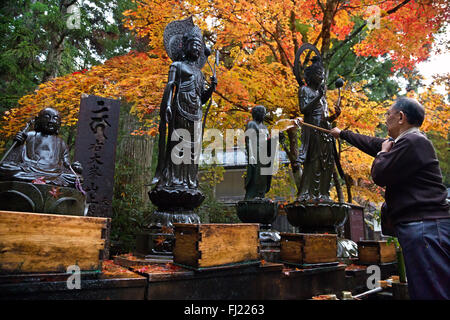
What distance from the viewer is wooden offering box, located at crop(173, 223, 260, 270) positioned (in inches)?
102

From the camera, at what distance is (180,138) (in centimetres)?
409

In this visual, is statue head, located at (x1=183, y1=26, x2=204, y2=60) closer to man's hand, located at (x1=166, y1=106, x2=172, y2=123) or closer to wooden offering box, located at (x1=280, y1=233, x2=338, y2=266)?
man's hand, located at (x1=166, y1=106, x2=172, y2=123)

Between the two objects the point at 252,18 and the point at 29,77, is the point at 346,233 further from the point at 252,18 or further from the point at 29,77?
the point at 29,77

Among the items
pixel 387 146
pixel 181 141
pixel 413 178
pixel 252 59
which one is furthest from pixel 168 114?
pixel 252 59

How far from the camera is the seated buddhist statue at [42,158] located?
296 cm

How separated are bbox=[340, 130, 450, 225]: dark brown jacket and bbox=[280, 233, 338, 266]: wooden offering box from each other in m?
1.54

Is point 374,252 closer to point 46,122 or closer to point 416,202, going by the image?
point 416,202

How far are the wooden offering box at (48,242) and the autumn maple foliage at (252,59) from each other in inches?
206

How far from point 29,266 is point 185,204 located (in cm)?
211

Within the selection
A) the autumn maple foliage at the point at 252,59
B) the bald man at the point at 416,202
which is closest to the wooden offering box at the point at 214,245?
the bald man at the point at 416,202

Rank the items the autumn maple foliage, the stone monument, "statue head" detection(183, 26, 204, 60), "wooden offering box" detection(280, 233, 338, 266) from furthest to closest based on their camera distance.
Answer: the autumn maple foliage → "statue head" detection(183, 26, 204, 60) → "wooden offering box" detection(280, 233, 338, 266) → the stone monument

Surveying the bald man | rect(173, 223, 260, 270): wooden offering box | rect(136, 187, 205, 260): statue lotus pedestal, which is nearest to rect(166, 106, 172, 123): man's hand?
rect(136, 187, 205, 260): statue lotus pedestal

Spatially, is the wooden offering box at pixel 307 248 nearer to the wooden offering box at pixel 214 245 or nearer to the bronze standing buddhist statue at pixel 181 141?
the wooden offering box at pixel 214 245

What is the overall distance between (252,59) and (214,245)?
6721 mm
